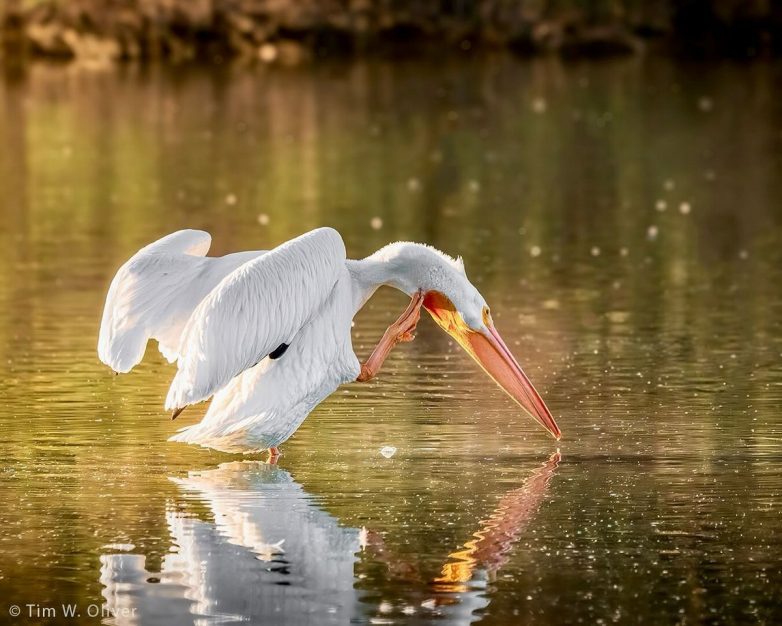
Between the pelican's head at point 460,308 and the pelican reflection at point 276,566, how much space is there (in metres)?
0.81

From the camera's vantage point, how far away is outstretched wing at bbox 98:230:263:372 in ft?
23.2

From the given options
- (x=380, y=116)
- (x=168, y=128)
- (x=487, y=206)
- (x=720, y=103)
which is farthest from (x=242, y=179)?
(x=720, y=103)

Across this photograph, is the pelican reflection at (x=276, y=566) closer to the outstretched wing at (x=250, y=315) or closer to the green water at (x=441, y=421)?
the green water at (x=441, y=421)

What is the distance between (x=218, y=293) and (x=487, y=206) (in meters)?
9.99

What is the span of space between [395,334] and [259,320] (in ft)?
3.18

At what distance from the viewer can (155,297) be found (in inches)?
287

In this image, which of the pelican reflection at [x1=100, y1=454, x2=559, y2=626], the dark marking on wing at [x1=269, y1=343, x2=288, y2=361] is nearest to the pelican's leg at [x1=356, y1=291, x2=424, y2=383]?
the dark marking on wing at [x1=269, y1=343, x2=288, y2=361]

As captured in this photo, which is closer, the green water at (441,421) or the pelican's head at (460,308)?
the green water at (441,421)

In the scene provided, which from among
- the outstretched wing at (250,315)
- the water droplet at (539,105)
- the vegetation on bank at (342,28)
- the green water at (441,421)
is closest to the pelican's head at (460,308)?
the green water at (441,421)

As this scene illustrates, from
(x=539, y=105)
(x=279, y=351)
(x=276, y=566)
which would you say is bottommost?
(x=539, y=105)

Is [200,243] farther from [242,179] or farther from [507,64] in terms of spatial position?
[507,64]

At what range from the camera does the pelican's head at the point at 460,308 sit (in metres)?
7.59

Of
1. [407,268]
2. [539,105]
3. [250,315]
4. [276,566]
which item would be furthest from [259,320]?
[539,105]

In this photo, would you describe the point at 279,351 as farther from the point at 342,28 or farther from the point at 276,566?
the point at 342,28
